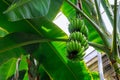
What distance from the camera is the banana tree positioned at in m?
1.25

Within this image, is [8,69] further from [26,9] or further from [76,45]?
[76,45]

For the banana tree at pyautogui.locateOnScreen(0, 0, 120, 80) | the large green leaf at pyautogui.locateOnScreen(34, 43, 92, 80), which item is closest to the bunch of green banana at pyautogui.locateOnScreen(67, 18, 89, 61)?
the banana tree at pyautogui.locateOnScreen(0, 0, 120, 80)

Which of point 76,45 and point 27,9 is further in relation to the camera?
point 27,9

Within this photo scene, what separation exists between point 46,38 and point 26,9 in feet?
1.00

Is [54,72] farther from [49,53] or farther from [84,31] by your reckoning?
[84,31]

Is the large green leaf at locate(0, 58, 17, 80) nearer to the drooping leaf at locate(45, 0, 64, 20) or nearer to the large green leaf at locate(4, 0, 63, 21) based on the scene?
the drooping leaf at locate(45, 0, 64, 20)

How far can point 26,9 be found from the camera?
1.24m

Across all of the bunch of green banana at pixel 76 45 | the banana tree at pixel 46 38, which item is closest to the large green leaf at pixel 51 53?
the banana tree at pixel 46 38

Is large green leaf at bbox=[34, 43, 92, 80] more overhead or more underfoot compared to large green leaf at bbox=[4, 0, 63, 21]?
more underfoot

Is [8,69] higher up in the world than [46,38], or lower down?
lower down

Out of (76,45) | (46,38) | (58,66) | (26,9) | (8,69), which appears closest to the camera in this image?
(76,45)

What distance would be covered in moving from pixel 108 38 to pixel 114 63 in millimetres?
140

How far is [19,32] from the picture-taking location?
157 cm

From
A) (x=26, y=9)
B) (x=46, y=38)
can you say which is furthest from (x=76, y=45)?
(x=46, y=38)
